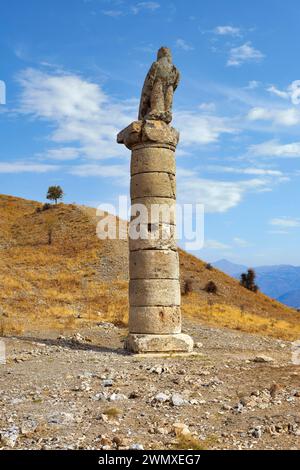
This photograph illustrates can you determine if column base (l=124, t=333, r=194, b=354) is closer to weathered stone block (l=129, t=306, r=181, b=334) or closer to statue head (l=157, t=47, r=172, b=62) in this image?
weathered stone block (l=129, t=306, r=181, b=334)

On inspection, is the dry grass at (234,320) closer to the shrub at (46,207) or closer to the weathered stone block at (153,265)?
the weathered stone block at (153,265)

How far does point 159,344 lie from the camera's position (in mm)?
13180

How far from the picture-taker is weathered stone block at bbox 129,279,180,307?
13.5 metres

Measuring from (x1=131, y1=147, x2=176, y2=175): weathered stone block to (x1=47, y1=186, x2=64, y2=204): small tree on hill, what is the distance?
135 ft

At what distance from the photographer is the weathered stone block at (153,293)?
44.4ft

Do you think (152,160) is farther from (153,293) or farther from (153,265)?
(153,293)

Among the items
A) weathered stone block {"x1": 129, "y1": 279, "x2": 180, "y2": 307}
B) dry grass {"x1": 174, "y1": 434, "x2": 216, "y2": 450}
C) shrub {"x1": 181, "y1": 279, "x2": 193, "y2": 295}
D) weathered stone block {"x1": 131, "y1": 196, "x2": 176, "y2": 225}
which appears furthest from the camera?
shrub {"x1": 181, "y1": 279, "x2": 193, "y2": 295}

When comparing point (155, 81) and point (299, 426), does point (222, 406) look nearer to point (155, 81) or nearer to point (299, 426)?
point (299, 426)

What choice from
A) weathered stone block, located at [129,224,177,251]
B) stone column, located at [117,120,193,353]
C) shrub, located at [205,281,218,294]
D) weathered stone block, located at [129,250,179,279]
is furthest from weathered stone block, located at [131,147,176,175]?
shrub, located at [205,281,218,294]

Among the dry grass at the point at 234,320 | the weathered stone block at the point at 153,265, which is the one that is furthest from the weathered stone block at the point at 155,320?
the dry grass at the point at 234,320

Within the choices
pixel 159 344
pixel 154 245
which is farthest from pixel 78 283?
pixel 159 344

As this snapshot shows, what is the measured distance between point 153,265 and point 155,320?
1.37m

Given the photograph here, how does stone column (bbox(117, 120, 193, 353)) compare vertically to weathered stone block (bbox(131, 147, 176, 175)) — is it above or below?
below
